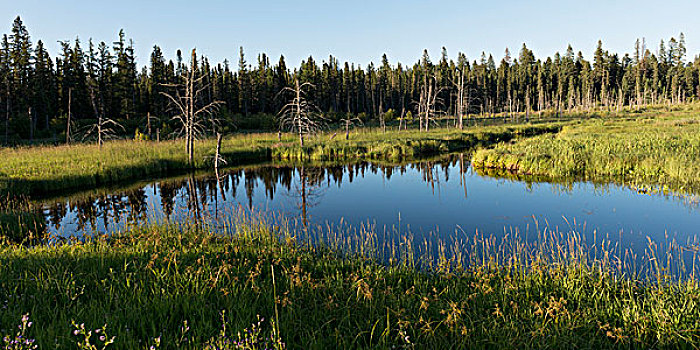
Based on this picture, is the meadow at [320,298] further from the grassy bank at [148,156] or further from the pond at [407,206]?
the grassy bank at [148,156]

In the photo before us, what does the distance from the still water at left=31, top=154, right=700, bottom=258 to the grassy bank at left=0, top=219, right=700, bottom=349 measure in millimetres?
3384

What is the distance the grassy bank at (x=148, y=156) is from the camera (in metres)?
17.3

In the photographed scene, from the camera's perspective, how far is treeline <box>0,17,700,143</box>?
48.3 m

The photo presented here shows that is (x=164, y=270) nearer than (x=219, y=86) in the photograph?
Yes

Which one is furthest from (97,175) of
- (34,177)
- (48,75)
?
(48,75)

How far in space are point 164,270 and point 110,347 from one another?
225cm

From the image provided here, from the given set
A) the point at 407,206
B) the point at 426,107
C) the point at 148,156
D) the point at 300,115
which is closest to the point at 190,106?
the point at 148,156

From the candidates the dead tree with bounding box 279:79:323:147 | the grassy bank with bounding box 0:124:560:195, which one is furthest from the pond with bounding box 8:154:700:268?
the dead tree with bounding box 279:79:323:147

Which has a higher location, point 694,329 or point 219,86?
point 219,86

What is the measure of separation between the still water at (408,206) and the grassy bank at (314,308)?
3.38 meters

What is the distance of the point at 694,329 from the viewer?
4.07 m

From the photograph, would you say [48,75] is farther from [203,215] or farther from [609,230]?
[609,230]

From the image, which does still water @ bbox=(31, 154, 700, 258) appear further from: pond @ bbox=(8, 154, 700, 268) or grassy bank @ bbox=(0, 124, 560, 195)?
grassy bank @ bbox=(0, 124, 560, 195)

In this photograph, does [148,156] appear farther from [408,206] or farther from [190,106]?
[408,206]
